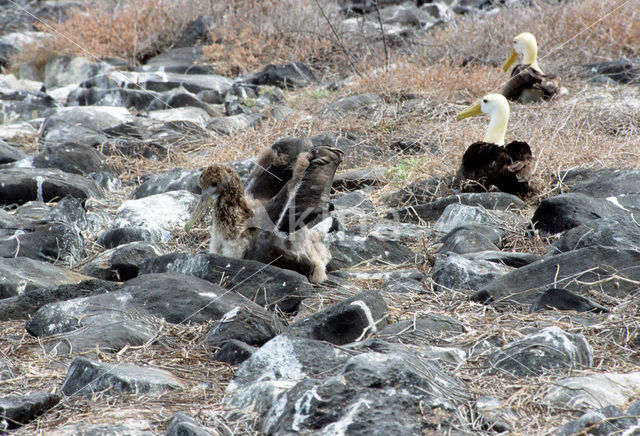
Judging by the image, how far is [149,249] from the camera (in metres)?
5.22

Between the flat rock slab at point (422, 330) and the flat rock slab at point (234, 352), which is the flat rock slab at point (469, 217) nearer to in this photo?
the flat rock slab at point (422, 330)

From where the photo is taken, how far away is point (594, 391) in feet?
8.18

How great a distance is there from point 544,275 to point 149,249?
9.01ft

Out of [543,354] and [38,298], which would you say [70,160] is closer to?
[38,298]

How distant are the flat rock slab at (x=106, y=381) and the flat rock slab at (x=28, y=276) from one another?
180 cm

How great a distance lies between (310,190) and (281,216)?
285 millimetres

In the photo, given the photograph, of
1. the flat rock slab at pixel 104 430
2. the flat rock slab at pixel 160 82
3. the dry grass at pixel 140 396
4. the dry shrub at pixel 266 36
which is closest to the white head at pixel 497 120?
the dry grass at pixel 140 396

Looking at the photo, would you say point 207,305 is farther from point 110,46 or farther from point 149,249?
point 110,46

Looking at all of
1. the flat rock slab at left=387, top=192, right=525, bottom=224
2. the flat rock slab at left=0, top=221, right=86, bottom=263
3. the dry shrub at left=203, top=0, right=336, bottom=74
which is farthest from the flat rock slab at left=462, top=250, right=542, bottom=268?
the dry shrub at left=203, top=0, right=336, bottom=74

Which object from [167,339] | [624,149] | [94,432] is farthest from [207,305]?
[624,149]

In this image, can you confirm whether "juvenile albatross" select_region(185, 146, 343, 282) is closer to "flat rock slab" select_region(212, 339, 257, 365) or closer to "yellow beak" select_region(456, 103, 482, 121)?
"flat rock slab" select_region(212, 339, 257, 365)

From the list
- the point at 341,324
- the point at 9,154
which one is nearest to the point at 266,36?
the point at 9,154

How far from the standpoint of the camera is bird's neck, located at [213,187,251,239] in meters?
4.77

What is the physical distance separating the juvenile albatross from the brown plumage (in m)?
1.93
